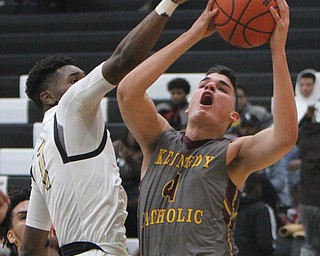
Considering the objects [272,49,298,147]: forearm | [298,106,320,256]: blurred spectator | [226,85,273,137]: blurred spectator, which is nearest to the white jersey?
[272,49,298,147]: forearm

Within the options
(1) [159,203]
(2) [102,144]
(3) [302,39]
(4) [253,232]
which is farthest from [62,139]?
(3) [302,39]

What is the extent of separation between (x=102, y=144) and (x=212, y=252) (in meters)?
0.65

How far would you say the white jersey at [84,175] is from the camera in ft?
12.6

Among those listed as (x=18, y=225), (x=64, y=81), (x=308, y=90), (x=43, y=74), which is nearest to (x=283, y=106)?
(x=64, y=81)

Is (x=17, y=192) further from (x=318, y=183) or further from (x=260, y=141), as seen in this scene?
(x=318, y=183)

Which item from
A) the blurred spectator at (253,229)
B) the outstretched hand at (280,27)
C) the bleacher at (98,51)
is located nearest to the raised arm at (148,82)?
the outstretched hand at (280,27)

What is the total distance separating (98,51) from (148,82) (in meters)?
6.85

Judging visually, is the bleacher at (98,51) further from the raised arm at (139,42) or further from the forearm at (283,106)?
the raised arm at (139,42)

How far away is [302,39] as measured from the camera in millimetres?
10219

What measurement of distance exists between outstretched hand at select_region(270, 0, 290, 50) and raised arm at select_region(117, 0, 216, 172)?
0.90ft

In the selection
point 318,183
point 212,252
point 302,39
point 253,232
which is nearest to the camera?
point 212,252

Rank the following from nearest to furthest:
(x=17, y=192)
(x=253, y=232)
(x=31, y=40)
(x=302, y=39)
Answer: (x=17, y=192)
(x=253, y=232)
(x=302, y=39)
(x=31, y=40)

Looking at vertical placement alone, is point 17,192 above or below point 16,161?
above

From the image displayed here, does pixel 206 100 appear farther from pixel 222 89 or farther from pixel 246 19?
pixel 246 19
